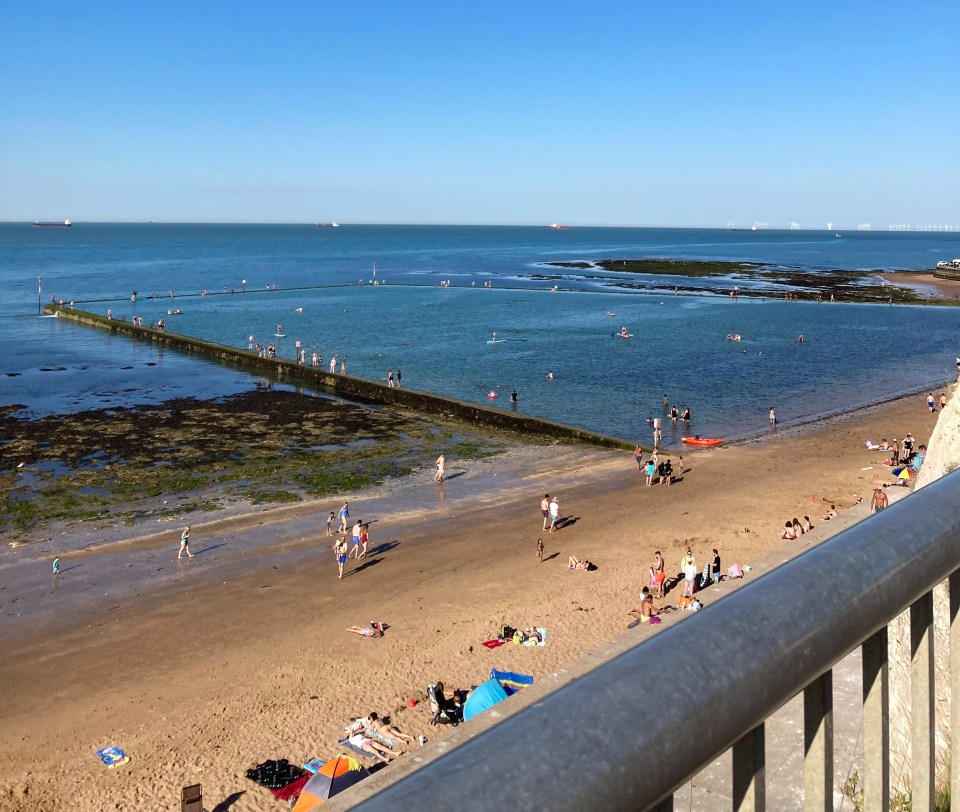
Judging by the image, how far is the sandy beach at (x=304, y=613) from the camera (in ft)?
46.5

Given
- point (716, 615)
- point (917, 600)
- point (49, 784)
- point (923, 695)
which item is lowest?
point (49, 784)

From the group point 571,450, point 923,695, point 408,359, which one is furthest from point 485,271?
point 923,695

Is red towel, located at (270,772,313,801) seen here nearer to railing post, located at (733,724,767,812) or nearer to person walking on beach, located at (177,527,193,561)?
person walking on beach, located at (177,527,193,561)

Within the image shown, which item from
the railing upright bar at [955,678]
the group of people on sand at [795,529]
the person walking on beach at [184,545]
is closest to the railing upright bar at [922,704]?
the railing upright bar at [955,678]

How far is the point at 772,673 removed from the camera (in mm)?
1328

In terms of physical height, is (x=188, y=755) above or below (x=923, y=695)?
below

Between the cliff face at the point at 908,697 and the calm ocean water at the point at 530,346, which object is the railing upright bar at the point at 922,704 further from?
the calm ocean water at the point at 530,346

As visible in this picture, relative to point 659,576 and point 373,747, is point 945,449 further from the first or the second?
point 659,576

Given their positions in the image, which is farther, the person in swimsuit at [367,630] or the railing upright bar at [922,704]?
the person in swimsuit at [367,630]

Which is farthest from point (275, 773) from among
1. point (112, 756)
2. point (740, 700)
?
point (740, 700)

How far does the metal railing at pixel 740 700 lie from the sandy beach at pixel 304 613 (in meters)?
7.58

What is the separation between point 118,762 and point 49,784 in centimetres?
99

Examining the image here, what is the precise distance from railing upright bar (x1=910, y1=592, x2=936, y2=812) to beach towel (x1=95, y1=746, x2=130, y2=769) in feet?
47.3

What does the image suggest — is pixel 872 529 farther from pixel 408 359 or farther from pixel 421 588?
pixel 408 359
